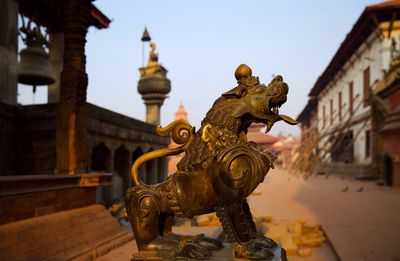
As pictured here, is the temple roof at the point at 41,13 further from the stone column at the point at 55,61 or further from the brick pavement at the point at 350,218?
the brick pavement at the point at 350,218

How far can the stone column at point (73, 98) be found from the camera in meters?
4.94

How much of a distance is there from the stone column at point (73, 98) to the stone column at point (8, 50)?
2.58m

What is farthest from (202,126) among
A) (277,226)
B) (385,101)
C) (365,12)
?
(365,12)

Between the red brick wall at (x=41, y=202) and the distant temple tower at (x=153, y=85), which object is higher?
the distant temple tower at (x=153, y=85)

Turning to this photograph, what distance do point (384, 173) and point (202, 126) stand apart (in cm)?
1208

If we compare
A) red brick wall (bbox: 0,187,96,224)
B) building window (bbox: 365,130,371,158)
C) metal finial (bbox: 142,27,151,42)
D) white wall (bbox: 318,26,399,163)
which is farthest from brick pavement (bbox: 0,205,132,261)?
building window (bbox: 365,130,371,158)

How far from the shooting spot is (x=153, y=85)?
11344 mm

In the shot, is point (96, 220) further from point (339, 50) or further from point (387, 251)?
point (339, 50)

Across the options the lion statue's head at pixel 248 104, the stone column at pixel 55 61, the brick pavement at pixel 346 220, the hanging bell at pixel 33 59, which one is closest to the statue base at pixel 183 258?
the lion statue's head at pixel 248 104

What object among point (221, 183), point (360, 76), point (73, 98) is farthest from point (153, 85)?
point (360, 76)

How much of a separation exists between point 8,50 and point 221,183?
6732mm

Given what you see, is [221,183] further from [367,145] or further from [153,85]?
[367,145]

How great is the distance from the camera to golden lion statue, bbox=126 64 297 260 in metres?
2.19

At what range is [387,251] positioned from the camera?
399cm
